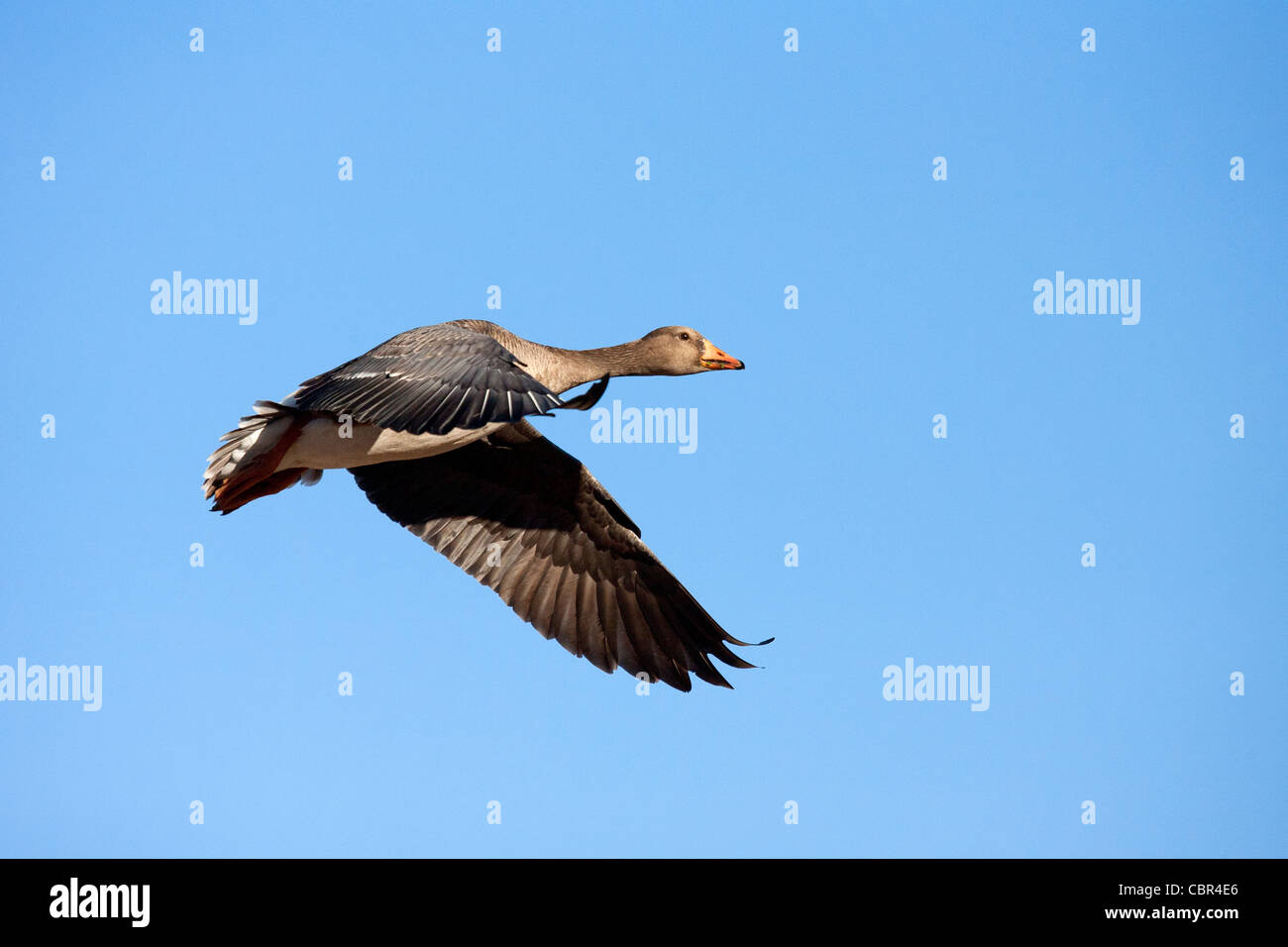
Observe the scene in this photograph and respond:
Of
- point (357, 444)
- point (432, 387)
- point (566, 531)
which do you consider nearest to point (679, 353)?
point (566, 531)

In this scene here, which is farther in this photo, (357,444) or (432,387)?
(357,444)

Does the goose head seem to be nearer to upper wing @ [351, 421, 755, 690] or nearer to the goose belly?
upper wing @ [351, 421, 755, 690]

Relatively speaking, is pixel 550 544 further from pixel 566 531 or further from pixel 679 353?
pixel 679 353

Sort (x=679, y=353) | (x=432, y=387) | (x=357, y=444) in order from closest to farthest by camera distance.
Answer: (x=432, y=387), (x=357, y=444), (x=679, y=353)

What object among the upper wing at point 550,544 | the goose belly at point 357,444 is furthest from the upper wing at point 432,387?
the upper wing at point 550,544
